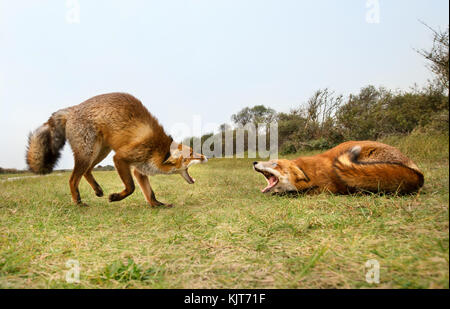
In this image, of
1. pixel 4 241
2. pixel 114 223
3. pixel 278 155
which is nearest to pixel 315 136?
pixel 278 155

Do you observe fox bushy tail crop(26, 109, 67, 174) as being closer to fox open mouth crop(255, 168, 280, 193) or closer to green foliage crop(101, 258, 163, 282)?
fox open mouth crop(255, 168, 280, 193)

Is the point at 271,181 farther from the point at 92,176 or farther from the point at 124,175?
the point at 92,176

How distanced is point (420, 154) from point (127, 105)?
5.37 m

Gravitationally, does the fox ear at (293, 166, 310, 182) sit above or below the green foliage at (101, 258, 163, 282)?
above

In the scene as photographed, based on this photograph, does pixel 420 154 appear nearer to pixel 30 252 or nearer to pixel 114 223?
pixel 114 223

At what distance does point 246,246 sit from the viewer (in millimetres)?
2395

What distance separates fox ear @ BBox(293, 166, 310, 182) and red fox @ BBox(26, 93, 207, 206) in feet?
5.96

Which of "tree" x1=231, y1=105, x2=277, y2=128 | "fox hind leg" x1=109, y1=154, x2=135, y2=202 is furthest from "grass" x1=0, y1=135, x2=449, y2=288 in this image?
"tree" x1=231, y1=105, x2=277, y2=128

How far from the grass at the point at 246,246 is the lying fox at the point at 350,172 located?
1.08 feet

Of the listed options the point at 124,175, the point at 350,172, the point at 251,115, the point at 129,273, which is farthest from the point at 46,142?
the point at 251,115

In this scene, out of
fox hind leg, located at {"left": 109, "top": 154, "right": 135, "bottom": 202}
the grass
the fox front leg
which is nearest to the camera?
the grass

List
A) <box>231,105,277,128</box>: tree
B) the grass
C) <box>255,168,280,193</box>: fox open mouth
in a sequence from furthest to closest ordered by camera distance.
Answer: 1. <box>231,105,277,128</box>: tree
2. <box>255,168,280,193</box>: fox open mouth
3. the grass

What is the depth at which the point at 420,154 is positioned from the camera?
199 inches

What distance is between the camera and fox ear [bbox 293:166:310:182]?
4.72m
